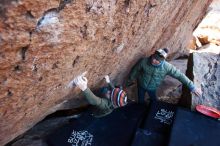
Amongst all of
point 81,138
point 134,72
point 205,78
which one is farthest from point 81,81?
point 205,78

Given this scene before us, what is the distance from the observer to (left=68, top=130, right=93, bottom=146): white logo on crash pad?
17.6 ft

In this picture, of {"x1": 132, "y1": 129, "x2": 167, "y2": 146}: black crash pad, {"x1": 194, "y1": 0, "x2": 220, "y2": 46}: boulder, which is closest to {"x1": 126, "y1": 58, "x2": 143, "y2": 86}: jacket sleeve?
{"x1": 132, "y1": 129, "x2": 167, "y2": 146}: black crash pad

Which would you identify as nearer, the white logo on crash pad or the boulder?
the white logo on crash pad

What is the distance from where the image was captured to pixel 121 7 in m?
3.97

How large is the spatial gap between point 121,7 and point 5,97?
5.78ft

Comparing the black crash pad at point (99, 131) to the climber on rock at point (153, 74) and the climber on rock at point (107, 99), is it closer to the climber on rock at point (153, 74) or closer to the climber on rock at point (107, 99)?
the climber on rock at point (107, 99)

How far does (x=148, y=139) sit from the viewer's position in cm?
530

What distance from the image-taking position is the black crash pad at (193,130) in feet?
16.7

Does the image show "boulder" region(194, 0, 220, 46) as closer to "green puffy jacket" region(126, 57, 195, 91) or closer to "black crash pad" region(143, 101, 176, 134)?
"green puffy jacket" region(126, 57, 195, 91)

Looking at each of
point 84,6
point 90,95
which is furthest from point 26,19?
point 90,95

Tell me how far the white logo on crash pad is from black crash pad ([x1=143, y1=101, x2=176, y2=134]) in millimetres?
1056

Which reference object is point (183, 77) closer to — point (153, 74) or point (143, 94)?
point (153, 74)

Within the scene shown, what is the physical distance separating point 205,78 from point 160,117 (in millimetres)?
1591

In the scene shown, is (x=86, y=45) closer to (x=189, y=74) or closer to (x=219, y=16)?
(x=189, y=74)
